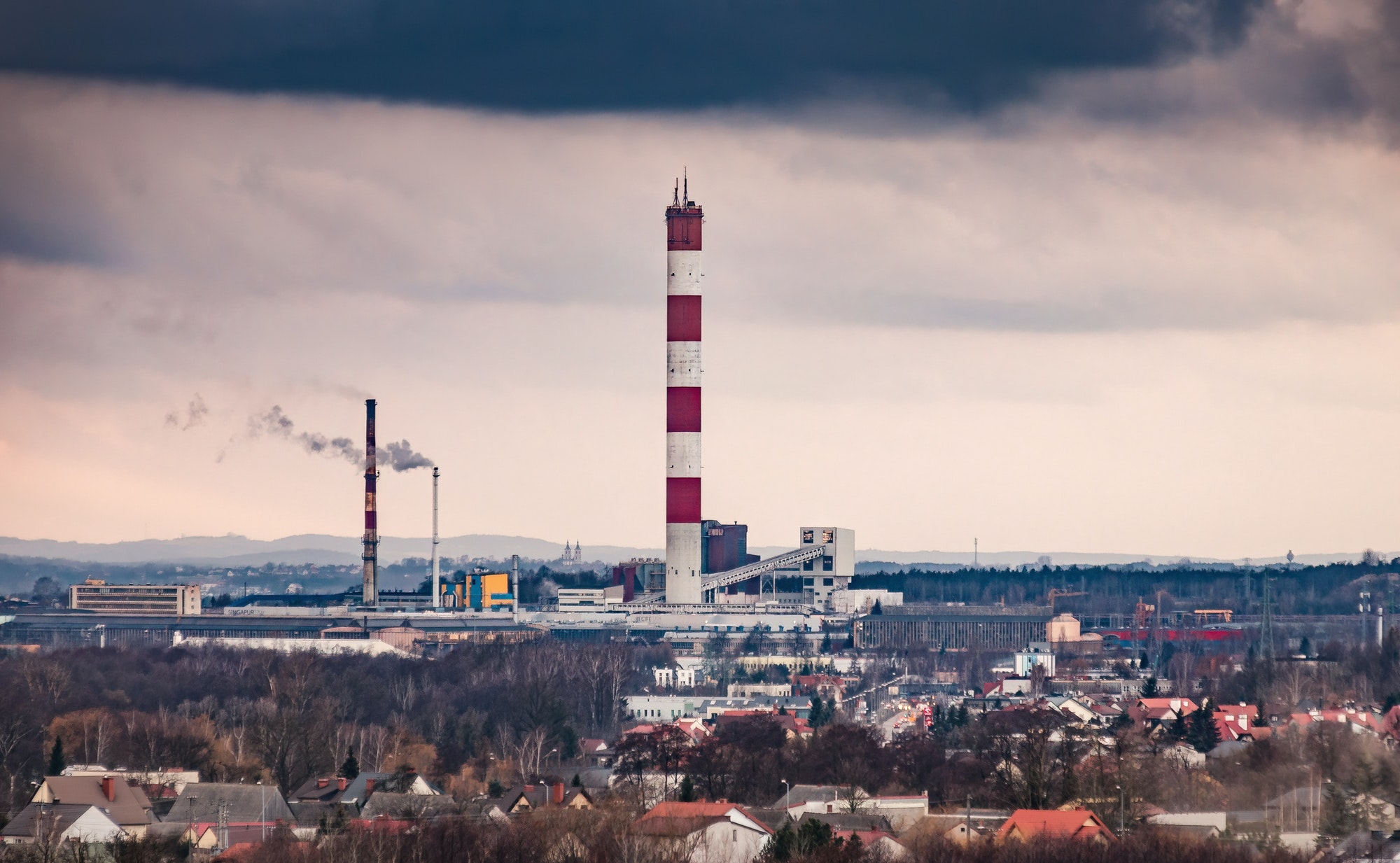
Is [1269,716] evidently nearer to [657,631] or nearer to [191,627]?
[657,631]

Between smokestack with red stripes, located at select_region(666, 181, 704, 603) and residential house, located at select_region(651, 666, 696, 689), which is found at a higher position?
smokestack with red stripes, located at select_region(666, 181, 704, 603)

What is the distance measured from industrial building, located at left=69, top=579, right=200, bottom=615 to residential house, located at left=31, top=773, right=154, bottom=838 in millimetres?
89304

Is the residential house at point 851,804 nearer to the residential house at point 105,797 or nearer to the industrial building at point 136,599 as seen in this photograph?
the residential house at point 105,797

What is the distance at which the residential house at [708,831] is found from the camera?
3766 cm

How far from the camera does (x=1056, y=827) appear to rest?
3816 centimetres

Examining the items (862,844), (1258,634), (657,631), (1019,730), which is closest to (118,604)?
(657,631)

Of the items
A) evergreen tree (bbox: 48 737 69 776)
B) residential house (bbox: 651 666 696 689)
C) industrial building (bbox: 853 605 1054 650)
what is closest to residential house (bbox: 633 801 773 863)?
evergreen tree (bbox: 48 737 69 776)

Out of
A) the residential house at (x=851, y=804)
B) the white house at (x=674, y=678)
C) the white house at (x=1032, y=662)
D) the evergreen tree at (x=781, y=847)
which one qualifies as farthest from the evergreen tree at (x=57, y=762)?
the white house at (x=1032, y=662)

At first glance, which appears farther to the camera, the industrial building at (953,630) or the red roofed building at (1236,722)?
the industrial building at (953,630)

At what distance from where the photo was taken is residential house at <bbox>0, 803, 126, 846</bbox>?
39.3 metres

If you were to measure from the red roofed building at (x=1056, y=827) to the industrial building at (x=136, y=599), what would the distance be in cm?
9833

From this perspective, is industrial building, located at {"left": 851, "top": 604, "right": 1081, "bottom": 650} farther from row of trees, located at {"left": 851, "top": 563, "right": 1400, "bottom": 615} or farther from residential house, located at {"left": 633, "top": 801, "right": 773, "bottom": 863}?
residential house, located at {"left": 633, "top": 801, "right": 773, "bottom": 863}

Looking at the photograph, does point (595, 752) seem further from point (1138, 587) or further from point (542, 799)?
point (1138, 587)

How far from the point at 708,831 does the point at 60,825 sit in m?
9.80
